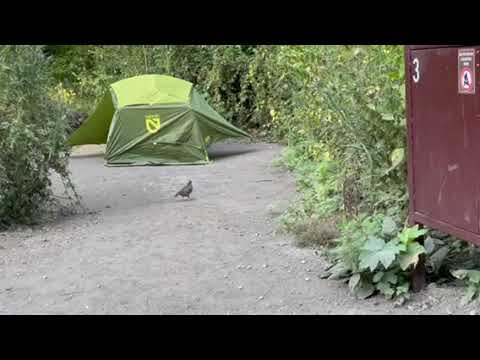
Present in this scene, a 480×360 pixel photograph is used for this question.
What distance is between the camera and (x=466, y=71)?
4.45 metres

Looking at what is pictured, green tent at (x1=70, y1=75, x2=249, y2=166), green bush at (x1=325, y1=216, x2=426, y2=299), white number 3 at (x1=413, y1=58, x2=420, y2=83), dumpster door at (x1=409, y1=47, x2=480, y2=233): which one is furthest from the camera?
green tent at (x1=70, y1=75, x2=249, y2=166)

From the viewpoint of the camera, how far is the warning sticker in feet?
14.4

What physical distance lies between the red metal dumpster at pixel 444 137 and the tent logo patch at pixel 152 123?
30.9ft

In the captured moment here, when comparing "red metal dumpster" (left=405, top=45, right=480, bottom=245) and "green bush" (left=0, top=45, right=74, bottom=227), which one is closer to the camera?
"red metal dumpster" (left=405, top=45, right=480, bottom=245)

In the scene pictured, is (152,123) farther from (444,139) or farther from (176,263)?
(444,139)

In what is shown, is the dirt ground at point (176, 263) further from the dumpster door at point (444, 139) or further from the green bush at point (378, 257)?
the dumpster door at point (444, 139)

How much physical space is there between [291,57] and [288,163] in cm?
322

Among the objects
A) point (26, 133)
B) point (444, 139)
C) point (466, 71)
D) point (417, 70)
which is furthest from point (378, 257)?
point (26, 133)

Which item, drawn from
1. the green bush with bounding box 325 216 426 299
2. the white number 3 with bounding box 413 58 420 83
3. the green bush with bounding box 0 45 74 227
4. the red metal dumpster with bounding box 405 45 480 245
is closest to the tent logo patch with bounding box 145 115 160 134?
the green bush with bounding box 0 45 74 227

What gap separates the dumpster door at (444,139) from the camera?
451 cm

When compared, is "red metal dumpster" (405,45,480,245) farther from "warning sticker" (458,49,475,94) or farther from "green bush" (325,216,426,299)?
"green bush" (325,216,426,299)

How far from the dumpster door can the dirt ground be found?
2.11 ft

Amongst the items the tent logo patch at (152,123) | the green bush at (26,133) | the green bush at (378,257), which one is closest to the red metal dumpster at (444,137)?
the green bush at (378,257)

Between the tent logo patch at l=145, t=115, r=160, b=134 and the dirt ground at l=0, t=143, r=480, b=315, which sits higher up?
the tent logo patch at l=145, t=115, r=160, b=134
